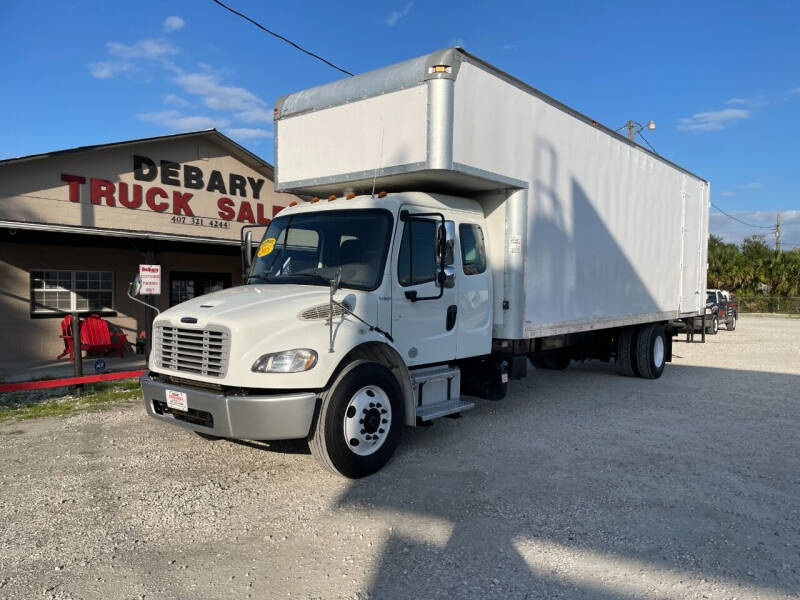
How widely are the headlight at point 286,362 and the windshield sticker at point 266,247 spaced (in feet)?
6.13

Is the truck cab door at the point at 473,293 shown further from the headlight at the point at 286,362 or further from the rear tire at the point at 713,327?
the rear tire at the point at 713,327

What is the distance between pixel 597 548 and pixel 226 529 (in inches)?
99.2

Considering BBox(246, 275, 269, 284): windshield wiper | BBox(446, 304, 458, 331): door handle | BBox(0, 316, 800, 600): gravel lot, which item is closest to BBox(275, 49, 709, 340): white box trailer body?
BBox(446, 304, 458, 331): door handle

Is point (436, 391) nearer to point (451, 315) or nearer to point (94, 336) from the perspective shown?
point (451, 315)

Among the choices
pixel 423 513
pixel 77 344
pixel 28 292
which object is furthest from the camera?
pixel 28 292

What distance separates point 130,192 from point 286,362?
11495 mm

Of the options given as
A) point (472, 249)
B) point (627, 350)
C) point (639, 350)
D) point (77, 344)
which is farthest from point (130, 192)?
point (639, 350)

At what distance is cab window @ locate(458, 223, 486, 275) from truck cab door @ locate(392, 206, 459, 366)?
0.89 feet

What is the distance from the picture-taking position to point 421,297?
5648 millimetres

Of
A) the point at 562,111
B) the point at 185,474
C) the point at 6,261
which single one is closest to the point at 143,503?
the point at 185,474

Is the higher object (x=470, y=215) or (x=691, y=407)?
(x=470, y=215)

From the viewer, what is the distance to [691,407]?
8102 mm

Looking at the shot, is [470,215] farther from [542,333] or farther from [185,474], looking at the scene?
[185,474]

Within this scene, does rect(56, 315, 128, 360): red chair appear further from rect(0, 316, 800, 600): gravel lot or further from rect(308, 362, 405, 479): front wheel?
rect(308, 362, 405, 479): front wheel
